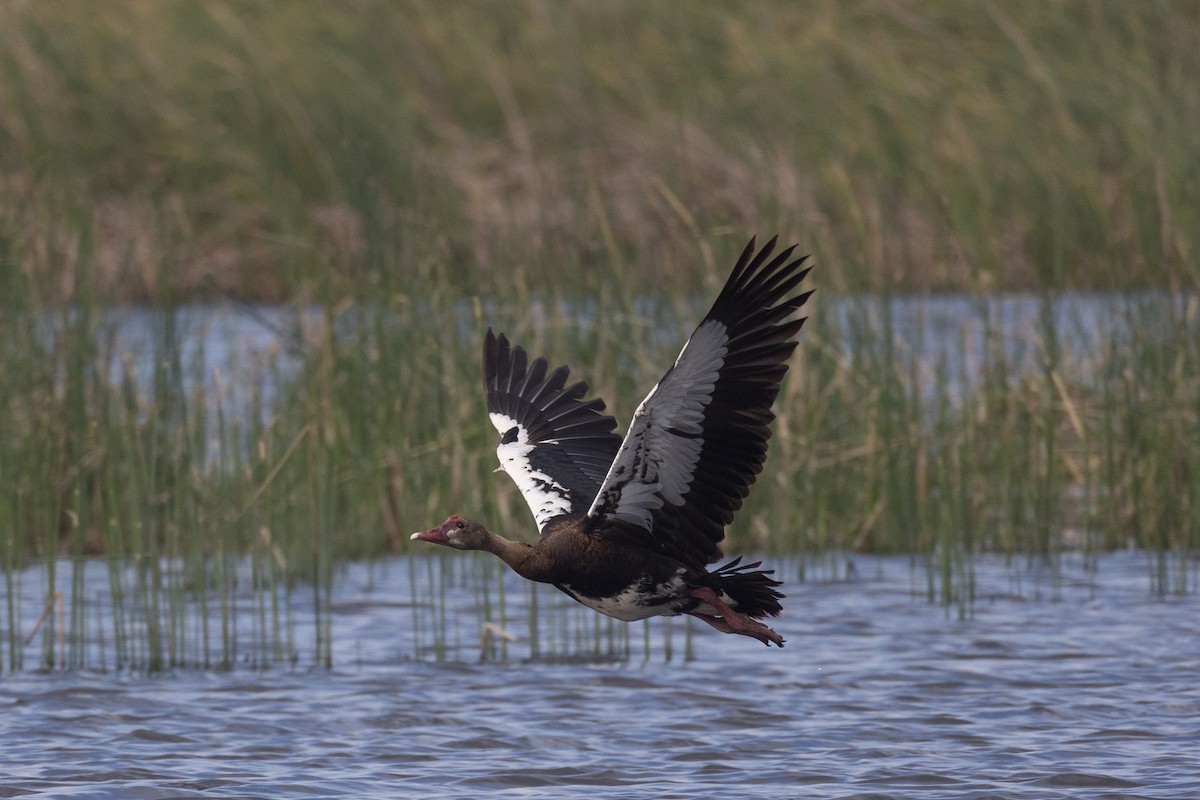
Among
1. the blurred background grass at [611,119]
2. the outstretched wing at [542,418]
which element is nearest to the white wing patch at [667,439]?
the outstretched wing at [542,418]

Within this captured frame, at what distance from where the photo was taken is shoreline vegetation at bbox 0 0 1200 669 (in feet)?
26.2

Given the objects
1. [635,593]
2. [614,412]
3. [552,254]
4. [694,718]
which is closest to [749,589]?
[635,593]

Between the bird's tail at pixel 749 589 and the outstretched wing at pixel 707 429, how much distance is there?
0.10 m

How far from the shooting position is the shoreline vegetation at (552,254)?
26.2 feet

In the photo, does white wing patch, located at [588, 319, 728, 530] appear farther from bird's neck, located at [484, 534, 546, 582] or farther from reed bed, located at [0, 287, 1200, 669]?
reed bed, located at [0, 287, 1200, 669]

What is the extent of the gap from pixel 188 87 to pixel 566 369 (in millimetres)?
8062

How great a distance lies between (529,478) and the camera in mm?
6574

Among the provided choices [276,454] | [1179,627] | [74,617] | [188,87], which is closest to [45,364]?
[276,454]

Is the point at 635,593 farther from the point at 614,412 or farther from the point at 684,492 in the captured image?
the point at 614,412

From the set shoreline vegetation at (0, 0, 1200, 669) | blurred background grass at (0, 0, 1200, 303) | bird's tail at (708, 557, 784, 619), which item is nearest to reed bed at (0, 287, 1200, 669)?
shoreline vegetation at (0, 0, 1200, 669)

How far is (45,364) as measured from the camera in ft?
26.7

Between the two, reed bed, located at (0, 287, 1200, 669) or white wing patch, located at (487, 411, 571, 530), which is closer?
white wing patch, located at (487, 411, 571, 530)

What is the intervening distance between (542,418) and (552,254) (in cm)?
251

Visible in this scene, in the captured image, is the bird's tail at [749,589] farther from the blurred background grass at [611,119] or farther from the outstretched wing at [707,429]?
the blurred background grass at [611,119]
